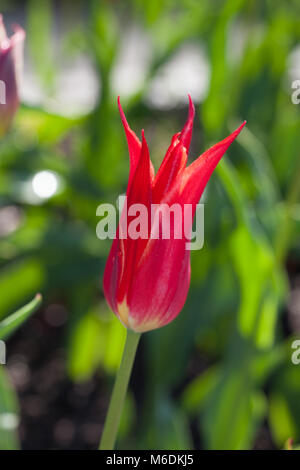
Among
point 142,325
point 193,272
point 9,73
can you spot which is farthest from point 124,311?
point 193,272

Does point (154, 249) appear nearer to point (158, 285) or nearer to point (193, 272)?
point (158, 285)

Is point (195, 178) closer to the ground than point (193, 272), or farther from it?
closer to the ground

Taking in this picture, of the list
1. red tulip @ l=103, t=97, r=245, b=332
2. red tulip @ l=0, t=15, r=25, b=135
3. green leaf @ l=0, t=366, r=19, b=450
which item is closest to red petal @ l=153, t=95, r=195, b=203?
red tulip @ l=103, t=97, r=245, b=332

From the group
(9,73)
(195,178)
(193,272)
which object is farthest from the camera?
(193,272)

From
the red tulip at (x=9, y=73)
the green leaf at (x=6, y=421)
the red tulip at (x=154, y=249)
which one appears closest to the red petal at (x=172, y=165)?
the red tulip at (x=154, y=249)

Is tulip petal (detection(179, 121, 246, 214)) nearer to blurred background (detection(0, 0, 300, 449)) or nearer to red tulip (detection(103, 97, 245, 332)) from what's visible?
red tulip (detection(103, 97, 245, 332))

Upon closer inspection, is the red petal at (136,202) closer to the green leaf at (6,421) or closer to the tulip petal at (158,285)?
the tulip petal at (158,285)

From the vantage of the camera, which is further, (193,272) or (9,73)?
(193,272)
